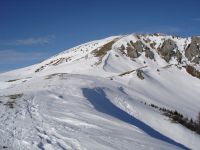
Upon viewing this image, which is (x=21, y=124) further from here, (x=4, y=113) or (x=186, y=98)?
(x=186, y=98)

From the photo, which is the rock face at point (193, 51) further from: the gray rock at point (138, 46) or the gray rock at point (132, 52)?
the gray rock at point (132, 52)

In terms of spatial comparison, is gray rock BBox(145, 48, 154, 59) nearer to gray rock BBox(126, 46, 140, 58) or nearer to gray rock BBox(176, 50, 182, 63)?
gray rock BBox(126, 46, 140, 58)

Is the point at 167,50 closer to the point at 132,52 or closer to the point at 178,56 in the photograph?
the point at 178,56

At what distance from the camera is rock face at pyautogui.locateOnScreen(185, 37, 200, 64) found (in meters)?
105

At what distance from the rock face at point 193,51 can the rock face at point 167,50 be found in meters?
4.32

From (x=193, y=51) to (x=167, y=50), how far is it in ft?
26.7

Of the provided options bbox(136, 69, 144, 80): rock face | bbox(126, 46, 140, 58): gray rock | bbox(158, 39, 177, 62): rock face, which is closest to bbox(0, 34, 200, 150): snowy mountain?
bbox(136, 69, 144, 80): rock face

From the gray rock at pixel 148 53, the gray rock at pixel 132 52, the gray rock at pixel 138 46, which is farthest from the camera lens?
the gray rock at pixel 138 46

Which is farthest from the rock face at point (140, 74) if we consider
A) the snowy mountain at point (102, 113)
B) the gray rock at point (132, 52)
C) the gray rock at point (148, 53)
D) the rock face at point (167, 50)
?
→ the rock face at point (167, 50)

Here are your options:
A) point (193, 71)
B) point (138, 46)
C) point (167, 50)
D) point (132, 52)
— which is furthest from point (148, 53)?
point (193, 71)

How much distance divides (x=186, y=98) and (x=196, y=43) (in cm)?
5295

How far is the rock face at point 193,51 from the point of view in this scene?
10538 centimetres

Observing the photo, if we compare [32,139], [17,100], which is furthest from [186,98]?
[32,139]

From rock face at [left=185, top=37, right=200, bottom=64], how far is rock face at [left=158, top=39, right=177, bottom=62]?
170 inches
